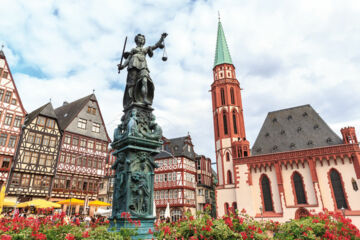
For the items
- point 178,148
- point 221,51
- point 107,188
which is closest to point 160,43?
point 178,148

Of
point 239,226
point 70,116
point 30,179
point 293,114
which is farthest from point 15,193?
point 293,114

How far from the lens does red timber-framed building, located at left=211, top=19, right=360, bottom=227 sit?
26.3 metres

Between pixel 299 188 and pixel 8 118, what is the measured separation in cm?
3106

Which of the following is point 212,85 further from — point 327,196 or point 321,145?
point 327,196

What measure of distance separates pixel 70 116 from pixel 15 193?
10.1 m

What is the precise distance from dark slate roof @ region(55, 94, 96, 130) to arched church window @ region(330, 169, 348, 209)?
29.2 metres

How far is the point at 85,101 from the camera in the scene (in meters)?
31.2

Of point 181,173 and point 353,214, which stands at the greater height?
point 181,173

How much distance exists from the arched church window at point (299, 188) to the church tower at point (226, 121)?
6871 millimetres

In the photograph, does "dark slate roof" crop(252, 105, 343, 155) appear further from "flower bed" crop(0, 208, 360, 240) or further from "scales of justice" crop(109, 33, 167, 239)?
"scales of justice" crop(109, 33, 167, 239)

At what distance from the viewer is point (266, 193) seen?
97.6 feet

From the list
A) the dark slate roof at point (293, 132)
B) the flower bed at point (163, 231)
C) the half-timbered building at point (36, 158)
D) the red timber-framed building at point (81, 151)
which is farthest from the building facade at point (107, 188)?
the flower bed at point (163, 231)

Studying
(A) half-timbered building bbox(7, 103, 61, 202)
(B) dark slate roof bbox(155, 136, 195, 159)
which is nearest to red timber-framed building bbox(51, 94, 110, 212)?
(A) half-timbered building bbox(7, 103, 61, 202)

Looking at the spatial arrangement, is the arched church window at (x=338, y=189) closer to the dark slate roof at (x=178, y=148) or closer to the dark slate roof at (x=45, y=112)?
the dark slate roof at (x=178, y=148)
